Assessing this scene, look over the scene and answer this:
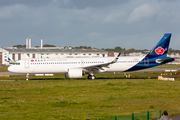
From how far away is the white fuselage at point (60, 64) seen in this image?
3806 centimetres

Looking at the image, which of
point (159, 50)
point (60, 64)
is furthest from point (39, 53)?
point (159, 50)

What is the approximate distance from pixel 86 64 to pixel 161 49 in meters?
12.9

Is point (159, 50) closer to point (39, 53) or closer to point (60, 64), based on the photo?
point (60, 64)

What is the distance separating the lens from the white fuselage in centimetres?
3806

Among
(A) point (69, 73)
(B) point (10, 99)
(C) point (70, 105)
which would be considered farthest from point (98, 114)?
(A) point (69, 73)

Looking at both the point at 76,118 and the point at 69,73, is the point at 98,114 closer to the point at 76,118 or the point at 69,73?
the point at 76,118

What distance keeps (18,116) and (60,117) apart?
8.43 ft

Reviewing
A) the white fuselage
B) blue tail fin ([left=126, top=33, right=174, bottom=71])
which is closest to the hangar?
the white fuselage

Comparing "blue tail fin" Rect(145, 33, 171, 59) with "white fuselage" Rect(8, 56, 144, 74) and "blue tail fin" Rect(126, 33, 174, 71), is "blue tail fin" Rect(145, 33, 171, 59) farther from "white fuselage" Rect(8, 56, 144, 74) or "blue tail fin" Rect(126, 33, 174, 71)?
"white fuselage" Rect(8, 56, 144, 74)

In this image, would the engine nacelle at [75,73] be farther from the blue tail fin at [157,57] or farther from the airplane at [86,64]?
the blue tail fin at [157,57]

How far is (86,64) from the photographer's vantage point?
3872cm

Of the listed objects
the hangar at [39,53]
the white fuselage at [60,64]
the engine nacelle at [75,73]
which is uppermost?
the hangar at [39,53]

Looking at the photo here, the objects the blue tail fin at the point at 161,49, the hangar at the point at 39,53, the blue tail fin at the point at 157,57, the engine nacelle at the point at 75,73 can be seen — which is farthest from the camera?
the hangar at the point at 39,53

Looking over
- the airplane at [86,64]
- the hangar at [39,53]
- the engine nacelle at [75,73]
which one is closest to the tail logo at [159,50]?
the airplane at [86,64]
